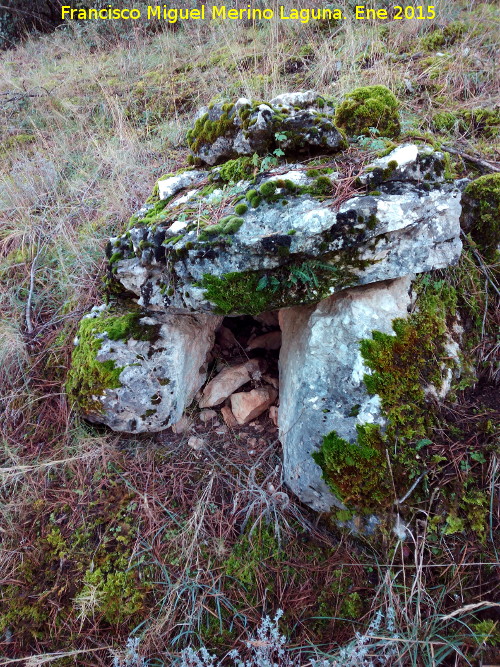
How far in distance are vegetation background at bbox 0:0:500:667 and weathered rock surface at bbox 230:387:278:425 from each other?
0.17 m

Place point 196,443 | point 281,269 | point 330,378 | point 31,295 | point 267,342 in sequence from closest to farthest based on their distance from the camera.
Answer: point 281,269 < point 330,378 < point 196,443 < point 267,342 < point 31,295

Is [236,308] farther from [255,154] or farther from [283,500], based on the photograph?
[283,500]

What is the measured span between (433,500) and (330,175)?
1.78 metres

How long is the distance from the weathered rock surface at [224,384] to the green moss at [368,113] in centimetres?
179

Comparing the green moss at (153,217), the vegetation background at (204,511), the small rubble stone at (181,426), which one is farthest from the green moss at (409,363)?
the green moss at (153,217)

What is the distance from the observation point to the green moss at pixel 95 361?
240cm

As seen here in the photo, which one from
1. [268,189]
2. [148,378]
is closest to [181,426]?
[148,378]

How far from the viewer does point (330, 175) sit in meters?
2.07

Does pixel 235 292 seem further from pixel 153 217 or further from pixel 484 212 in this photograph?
pixel 484 212

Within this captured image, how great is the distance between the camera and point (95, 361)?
2.42 metres

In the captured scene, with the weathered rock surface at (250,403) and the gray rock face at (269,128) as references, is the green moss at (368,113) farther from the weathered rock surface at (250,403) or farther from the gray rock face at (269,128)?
the weathered rock surface at (250,403)

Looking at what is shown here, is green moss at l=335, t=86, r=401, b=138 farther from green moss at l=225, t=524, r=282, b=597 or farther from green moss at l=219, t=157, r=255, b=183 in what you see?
green moss at l=225, t=524, r=282, b=597

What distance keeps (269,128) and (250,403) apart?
175 cm

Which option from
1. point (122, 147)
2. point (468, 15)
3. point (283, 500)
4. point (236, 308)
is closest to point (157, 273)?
point (236, 308)
